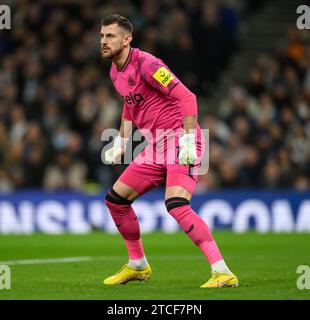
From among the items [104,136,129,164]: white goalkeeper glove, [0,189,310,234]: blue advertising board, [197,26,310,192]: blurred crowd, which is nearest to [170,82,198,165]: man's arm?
[104,136,129,164]: white goalkeeper glove

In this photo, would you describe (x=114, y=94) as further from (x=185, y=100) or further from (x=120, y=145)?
(x=185, y=100)

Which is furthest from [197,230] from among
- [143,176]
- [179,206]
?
[143,176]

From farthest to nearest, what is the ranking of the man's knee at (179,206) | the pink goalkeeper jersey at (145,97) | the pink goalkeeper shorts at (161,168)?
the pink goalkeeper jersey at (145,97)
the pink goalkeeper shorts at (161,168)
the man's knee at (179,206)

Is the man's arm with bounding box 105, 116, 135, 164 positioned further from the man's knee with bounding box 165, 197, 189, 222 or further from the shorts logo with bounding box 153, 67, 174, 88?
the man's knee with bounding box 165, 197, 189, 222

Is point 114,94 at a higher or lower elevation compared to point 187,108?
higher

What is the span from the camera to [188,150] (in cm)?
915

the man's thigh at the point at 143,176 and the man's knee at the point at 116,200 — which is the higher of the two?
the man's thigh at the point at 143,176

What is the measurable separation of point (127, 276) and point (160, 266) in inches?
92.9

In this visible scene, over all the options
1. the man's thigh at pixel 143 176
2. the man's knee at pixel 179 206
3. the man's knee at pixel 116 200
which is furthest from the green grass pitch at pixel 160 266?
the man's thigh at pixel 143 176

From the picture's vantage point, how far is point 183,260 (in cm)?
1339

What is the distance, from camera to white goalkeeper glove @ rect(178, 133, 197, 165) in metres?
9.13

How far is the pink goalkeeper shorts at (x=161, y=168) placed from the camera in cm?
949

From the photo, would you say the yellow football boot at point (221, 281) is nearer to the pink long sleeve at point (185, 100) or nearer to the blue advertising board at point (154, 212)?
the pink long sleeve at point (185, 100)

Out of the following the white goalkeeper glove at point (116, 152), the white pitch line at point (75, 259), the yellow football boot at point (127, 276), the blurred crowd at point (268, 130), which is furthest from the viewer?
the blurred crowd at point (268, 130)
